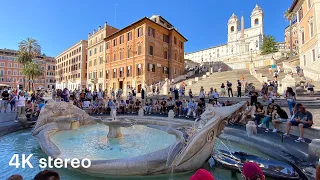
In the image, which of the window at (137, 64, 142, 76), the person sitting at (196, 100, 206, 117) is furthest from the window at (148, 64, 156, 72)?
the person sitting at (196, 100, 206, 117)

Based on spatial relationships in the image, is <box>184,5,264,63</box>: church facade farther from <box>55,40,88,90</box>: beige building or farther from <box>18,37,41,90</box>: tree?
<box>18,37,41,90</box>: tree

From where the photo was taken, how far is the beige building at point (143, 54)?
34625 mm

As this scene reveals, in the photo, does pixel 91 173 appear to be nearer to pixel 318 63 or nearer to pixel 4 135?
pixel 4 135

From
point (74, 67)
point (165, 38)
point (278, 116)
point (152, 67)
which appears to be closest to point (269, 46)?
point (165, 38)

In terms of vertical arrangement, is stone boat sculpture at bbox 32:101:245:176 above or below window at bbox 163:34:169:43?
below

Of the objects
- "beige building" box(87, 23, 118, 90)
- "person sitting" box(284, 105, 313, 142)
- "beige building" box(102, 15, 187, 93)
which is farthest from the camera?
"beige building" box(87, 23, 118, 90)

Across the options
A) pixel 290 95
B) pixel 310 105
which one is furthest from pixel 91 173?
pixel 310 105

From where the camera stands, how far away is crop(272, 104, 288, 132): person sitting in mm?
8230

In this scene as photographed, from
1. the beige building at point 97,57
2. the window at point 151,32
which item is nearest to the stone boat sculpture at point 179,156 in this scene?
the window at point 151,32

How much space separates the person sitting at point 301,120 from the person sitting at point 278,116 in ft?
3.63

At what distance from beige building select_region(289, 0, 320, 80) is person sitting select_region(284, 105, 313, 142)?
57.7 feet

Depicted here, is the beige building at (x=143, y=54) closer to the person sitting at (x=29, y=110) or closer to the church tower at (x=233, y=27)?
the person sitting at (x=29, y=110)

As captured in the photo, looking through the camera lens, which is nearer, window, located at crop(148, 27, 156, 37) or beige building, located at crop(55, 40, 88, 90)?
window, located at crop(148, 27, 156, 37)

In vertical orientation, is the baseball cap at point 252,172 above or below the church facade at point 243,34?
below
